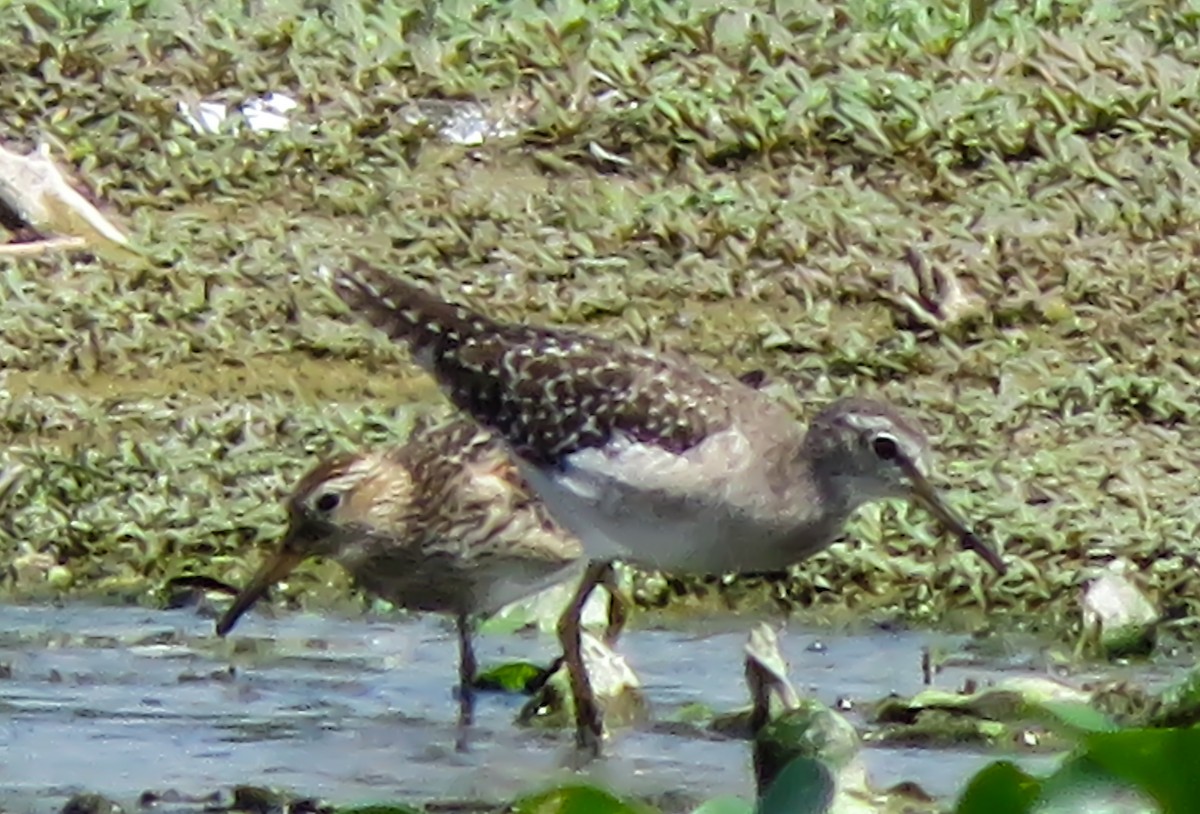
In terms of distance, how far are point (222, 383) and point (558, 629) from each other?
2355mm

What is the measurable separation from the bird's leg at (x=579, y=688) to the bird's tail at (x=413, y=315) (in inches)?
35.1

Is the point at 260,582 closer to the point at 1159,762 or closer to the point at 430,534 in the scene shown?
the point at 430,534

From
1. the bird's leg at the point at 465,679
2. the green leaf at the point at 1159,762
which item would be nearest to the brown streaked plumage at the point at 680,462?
the bird's leg at the point at 465,679

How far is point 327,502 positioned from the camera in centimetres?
844

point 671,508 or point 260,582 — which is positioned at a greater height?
point 671,508

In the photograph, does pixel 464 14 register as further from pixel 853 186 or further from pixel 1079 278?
pixel 1079 278

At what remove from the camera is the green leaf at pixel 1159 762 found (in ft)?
12.5

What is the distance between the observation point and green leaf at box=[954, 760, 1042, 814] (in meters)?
3.89

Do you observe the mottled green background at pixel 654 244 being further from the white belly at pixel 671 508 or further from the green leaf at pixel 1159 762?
the green leaf at pixel 1159 762

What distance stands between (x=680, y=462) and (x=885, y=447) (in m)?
Answer: 0.52

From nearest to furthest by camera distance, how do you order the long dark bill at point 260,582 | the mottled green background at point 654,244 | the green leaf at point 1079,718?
the green leaf at point 1079,718, the long dark bill at point 260,582, the mottled green background at point 654,244

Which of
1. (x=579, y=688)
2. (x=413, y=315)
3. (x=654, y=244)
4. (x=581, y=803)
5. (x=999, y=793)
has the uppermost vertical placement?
(x=999, y=793)

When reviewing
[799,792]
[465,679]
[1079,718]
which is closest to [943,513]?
[465,679]

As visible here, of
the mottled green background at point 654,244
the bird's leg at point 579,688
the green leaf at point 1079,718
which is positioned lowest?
the mottled green background at point 654,244
